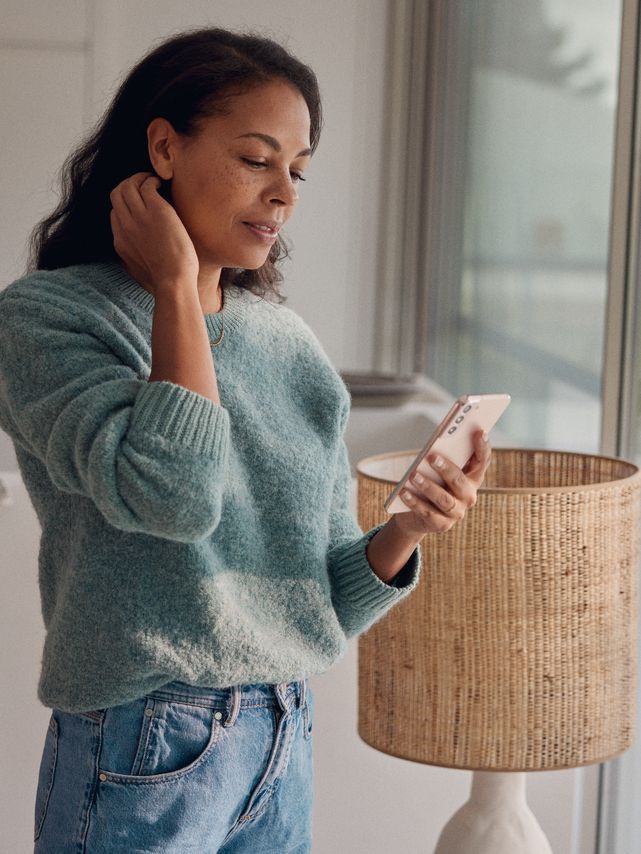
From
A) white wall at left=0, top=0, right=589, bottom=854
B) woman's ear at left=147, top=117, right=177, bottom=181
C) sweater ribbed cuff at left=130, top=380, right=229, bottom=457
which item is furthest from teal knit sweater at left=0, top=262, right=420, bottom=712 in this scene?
white wall at left=0, top=0, right=589, bottom=854

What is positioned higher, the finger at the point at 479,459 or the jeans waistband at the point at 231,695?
the finger at the point at 479,459

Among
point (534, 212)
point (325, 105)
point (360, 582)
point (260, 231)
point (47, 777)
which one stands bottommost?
point (47, 777)

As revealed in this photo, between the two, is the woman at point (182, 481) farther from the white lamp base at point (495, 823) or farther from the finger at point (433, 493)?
the white lamp base at point (495, 823)

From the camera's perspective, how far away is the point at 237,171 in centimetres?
112

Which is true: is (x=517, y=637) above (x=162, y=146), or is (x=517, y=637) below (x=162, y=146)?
below

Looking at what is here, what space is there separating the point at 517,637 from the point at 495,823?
1.02 ft

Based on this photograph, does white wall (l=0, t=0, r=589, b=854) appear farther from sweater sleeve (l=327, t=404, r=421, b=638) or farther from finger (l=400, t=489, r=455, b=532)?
finger (l=400, t=489, r=455, b=532)

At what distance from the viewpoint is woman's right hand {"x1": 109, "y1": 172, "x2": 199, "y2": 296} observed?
107 centimetres

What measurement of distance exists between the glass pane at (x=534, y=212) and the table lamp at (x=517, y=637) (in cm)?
85

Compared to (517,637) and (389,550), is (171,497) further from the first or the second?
(517,637)

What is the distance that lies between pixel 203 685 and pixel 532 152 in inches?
87.9

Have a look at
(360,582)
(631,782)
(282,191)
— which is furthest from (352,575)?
(631,782)

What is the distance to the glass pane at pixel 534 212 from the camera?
262cm

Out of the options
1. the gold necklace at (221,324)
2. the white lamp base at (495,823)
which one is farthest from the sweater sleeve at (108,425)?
the white lamp base at (495,823)
